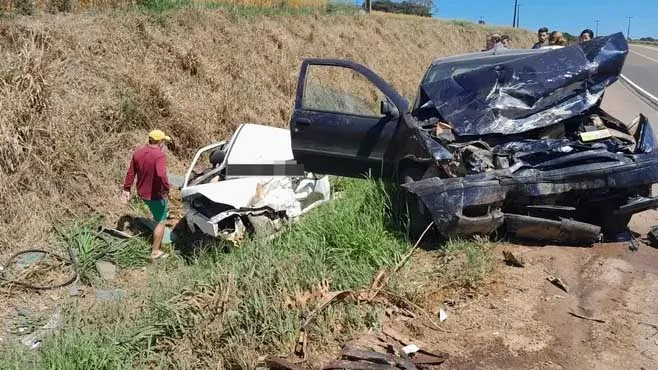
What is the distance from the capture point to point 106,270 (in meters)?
5.96

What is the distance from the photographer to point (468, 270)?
175 inches

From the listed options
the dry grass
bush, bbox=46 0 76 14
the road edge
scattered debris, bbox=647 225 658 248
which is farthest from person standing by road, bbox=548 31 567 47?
bush, bbox=46 0 76 14

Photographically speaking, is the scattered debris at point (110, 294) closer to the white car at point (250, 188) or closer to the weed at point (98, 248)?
the weed at point (98, 248)

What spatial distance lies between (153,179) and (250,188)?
1135 millimetres

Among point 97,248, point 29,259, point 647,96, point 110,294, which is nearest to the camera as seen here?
point 110,294

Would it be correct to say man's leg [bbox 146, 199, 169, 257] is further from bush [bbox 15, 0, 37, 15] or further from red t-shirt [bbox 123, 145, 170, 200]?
bush [bbox 15, 0, 37, 15]

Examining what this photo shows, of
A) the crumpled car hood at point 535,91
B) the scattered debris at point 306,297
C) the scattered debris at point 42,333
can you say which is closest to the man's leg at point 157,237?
the scattered debris at point 42,333

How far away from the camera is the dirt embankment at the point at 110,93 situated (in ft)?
20.9

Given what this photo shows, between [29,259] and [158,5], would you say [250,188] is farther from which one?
[158,5]

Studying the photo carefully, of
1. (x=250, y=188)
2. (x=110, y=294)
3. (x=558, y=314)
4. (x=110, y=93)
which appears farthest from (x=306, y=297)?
(x=110, y=93)

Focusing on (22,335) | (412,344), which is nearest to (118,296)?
(22,335)

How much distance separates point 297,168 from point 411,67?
45.7ft

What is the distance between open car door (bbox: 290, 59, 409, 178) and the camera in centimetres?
583

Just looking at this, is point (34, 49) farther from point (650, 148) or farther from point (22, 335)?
point (650, 148)
